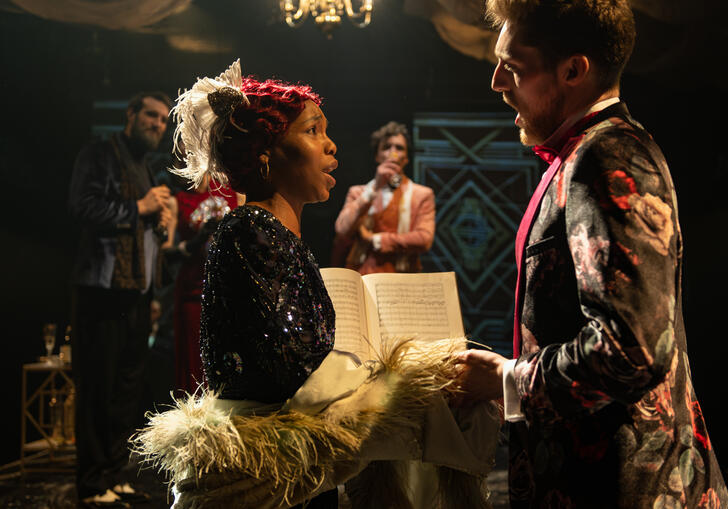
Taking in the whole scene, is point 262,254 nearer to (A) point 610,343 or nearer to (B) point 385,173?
(A) point 610,343

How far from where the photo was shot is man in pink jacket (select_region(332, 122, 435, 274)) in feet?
18.1

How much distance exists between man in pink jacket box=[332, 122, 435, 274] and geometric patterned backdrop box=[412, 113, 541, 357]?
0.24 meters

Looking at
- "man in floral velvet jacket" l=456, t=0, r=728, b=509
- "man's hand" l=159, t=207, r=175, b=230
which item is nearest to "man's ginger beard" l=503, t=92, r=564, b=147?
"man in floral velvet jacket" l=456, t=0, r=728, b=509

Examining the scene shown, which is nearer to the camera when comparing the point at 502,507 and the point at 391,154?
the point at 502,507

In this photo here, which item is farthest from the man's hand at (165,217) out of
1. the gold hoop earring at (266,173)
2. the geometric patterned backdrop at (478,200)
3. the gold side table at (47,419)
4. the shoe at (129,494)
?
the gold hoop earring at (266,173)

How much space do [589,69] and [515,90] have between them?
0.18 metres

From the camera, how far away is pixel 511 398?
4.03 ft

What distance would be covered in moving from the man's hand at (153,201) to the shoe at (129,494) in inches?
79.3

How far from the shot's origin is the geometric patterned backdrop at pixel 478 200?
229 inches

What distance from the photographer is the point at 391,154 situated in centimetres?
571

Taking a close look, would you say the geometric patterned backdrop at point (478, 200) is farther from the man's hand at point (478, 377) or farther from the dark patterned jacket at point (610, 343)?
the dark patterned jacket at point (610, 343)

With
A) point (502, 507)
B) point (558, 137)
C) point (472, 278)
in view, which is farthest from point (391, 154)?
point (558, 137)

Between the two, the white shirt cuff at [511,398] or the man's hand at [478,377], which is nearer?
the white shirt cuff at [511,398]

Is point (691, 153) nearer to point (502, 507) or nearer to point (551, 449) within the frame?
point (502, 507)
